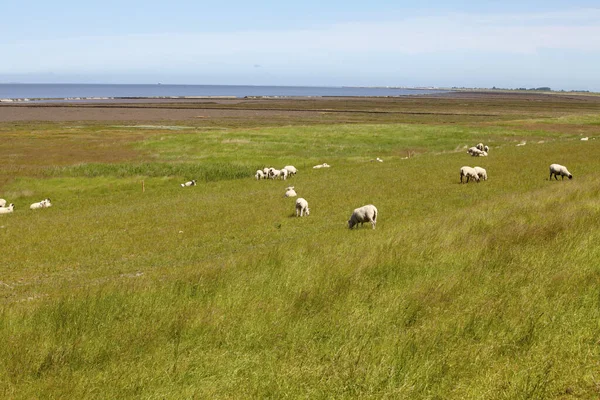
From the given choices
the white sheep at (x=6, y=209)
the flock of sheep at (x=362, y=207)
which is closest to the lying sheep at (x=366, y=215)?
the flock of sheep at (x=362, y=207)

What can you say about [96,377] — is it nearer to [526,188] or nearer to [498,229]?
[498,229]

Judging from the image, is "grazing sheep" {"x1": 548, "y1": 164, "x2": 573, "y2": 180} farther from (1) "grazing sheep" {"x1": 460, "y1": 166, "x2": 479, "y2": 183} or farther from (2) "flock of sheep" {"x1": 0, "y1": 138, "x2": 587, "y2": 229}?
(1) "grazing sheep" {"x1": 460, "y1": 166, "x2": 479, "y2": 183}

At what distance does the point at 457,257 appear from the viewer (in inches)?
406

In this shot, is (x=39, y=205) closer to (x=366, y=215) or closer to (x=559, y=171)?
(x=366, y=215)

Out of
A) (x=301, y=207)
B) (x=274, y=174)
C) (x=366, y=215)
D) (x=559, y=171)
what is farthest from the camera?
(x=274, y=174)

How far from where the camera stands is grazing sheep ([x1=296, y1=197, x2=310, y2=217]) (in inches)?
1011

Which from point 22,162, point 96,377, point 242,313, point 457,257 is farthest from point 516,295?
point 22,162

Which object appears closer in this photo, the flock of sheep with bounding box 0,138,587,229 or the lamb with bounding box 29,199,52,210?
the flock of sheep with bounding box 0,138,587,229

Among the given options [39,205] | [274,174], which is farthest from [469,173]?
[39,205]

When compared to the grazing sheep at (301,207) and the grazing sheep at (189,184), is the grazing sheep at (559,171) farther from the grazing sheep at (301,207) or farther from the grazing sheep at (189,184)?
the grazing sheep at (189,184)

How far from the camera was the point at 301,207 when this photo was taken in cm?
2584

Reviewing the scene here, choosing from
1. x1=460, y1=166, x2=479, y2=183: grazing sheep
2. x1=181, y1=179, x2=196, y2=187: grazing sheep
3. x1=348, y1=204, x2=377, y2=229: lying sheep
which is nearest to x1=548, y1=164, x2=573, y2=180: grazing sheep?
x1=460, y1=166, x2=479, y2=183: grazing sheep

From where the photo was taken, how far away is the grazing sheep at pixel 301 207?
84.3ft

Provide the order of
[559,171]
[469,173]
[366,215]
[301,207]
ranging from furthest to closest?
[469,173] → [559,171] → [301,207] → [366,215]
